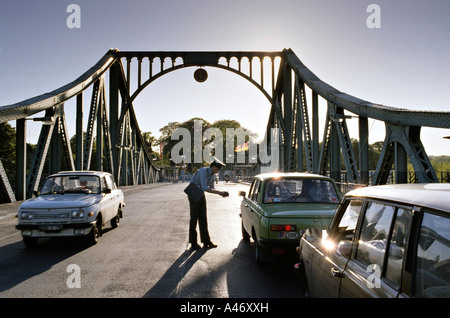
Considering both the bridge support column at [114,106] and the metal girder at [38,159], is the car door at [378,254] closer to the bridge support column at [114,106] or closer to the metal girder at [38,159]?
the metal girder at [38,159]

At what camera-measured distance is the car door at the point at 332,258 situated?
10.4 ft

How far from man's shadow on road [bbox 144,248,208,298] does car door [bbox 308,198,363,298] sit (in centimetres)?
201

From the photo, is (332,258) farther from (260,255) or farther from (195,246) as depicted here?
(195,246)

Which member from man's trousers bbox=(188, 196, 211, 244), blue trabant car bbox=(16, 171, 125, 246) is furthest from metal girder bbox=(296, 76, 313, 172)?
blue trabant car bbox=(16, 171, 125, 246)

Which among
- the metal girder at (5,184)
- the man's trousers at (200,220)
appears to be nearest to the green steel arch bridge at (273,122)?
the metal girder at (5,184)

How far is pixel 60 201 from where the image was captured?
28.0ft

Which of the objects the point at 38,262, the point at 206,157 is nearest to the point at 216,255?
the point at 38,262

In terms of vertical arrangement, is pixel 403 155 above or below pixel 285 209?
above

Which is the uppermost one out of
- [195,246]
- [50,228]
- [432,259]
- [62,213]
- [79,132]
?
[79,132]

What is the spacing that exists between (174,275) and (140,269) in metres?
0.66

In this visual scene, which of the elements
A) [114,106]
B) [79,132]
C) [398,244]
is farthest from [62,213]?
[114,106]

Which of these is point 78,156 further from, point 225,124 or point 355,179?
point 225,124

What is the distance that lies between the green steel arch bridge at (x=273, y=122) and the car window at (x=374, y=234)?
5.56 meters
